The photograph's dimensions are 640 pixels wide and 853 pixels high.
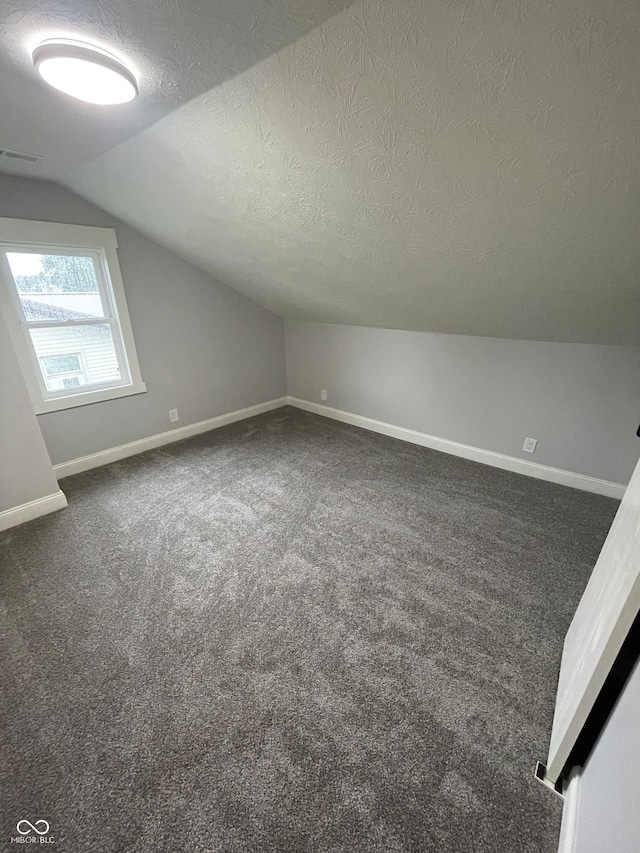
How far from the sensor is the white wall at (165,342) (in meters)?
2.56

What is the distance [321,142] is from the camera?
51.9 inches

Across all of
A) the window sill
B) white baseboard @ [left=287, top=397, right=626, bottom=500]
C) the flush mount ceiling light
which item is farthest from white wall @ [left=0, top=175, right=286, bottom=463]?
the flush mount ceiling light

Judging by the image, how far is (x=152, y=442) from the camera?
333 cm

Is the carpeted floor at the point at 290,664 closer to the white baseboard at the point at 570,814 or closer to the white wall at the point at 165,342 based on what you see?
the white baseboard at the point at 570,814

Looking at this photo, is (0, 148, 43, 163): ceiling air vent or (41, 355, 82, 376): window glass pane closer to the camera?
(0, 148, 43, 163): ceiling air vent

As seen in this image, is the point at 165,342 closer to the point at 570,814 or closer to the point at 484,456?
the point at 484,456

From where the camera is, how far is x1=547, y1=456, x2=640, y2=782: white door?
2.77ft

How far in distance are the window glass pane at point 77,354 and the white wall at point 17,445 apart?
59 centimetres

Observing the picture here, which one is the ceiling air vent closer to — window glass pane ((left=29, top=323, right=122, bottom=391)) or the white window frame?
the white window frame

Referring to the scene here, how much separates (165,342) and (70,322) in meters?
0.72

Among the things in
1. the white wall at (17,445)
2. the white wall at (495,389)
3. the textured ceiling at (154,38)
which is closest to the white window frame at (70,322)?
the white wall at (17,445)

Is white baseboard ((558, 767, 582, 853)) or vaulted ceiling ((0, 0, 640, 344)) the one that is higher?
vaulted ceiling ((0, 0, 640, 344))

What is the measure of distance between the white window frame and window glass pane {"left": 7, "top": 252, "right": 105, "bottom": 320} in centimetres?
4

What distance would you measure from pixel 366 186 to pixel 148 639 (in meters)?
2.17
